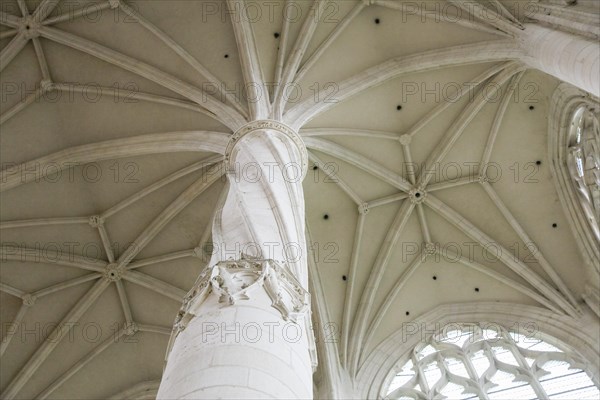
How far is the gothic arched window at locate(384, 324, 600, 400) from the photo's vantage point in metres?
10.9

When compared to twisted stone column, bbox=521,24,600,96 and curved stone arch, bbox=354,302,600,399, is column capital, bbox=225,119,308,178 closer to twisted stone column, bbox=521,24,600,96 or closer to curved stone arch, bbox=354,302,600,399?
twisted stone column, bbox=521,24,600,96

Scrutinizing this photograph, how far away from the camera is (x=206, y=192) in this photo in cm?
1412

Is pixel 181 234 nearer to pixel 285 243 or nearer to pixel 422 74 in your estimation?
pixel 422 74

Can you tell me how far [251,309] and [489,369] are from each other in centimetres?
773

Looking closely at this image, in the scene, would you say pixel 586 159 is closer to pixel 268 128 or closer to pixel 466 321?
pixel 466 321

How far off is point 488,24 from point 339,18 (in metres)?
2.91

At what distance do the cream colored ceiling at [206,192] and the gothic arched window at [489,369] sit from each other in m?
1.16

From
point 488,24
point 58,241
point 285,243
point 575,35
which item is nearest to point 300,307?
point 285,243

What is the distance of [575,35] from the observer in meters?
8.90

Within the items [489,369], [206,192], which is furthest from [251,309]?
[206,192]

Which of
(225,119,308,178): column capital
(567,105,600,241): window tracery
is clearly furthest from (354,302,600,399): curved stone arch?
(225,119,308,178): column capital

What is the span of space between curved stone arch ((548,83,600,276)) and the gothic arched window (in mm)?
2141

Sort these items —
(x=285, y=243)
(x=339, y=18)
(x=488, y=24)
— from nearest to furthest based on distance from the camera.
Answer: (x=285, y=243) → (x=488, y=24) → (x=339, y=18)

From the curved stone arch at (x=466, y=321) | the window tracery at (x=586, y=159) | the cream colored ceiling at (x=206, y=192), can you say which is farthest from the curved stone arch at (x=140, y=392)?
the window tracery at (x=586, y=159)
